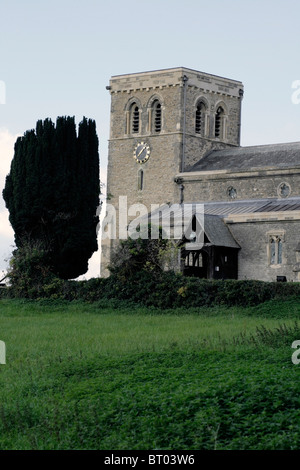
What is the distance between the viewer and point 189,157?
52.6m

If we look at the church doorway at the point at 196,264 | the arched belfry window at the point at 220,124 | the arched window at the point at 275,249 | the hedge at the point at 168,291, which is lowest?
the hedge at the point at 168,291

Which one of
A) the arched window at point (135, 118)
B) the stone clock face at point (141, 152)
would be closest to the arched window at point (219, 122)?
the stone clock face at point (141, 152)

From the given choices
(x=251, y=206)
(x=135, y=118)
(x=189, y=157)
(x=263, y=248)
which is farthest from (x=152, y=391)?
(x=135, y=118)

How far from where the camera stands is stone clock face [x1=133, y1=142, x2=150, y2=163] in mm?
53688

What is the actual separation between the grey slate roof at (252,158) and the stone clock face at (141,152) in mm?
3121

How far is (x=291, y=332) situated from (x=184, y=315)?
870cm

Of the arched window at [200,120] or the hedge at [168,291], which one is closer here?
the hedge at [168,291]

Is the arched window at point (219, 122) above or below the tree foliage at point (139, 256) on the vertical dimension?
above

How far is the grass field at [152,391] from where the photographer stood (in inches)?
467

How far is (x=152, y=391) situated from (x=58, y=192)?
2595 cm

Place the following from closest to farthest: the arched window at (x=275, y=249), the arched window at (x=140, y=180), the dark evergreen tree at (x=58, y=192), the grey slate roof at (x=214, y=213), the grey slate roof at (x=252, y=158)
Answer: the arched window at (x=275, y=249)
the dark evergreen tree at (x=58, y=192)
the grey slate roof at (x=214, y=213)
the grey slate roof at (x=252, y=158)
the arched window at (x=140, y=180)

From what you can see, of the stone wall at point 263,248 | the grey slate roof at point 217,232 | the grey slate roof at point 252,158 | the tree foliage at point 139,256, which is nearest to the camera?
the tree foliage at point 139,256

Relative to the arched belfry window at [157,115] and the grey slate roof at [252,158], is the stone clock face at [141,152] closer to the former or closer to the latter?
the arched belfry window at [157,115]

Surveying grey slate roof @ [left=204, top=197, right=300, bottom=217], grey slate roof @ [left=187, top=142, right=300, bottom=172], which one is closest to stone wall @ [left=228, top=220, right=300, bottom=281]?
grey slate roof @ [left=204, top=197, right=300, bottom=217]
